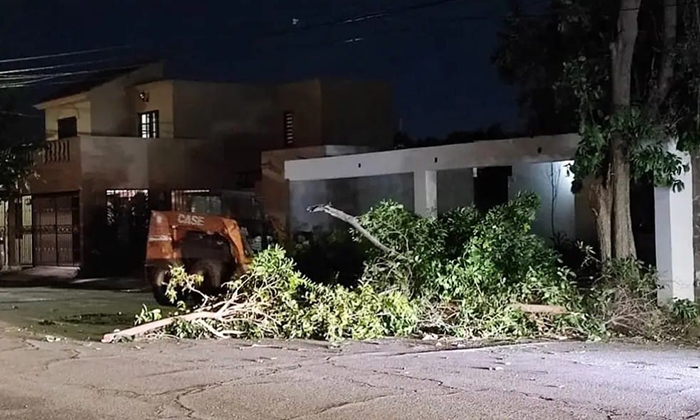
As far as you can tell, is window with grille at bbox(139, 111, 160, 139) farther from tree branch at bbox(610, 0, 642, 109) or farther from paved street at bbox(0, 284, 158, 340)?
tree branch at bbox(610, 0, 642, 109)

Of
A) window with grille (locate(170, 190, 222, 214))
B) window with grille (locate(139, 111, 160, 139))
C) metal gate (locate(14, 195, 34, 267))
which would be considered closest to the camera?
window with grille (locate(170, 190, 222, 214))

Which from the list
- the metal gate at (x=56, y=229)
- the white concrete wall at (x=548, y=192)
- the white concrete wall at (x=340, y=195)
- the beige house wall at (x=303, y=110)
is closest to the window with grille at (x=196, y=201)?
the white concrete wall at (x=340, y=195)

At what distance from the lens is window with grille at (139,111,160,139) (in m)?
36.6

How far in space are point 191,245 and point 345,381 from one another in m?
12.1

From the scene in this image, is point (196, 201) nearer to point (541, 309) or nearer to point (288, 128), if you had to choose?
point (288, 128)

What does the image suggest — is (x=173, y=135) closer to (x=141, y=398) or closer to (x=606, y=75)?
(x=606, y=75)

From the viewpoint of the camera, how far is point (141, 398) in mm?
10664

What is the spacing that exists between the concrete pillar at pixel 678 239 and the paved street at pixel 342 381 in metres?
2.91

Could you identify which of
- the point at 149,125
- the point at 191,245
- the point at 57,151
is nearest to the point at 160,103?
the point at 149,125

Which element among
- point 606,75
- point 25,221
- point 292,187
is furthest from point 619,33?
point 25,221

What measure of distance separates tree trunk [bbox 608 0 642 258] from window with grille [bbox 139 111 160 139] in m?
22.9

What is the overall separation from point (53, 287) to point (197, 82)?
1019 centimetres

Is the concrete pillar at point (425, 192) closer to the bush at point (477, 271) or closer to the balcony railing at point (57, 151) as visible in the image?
the bush at point (477, 271)

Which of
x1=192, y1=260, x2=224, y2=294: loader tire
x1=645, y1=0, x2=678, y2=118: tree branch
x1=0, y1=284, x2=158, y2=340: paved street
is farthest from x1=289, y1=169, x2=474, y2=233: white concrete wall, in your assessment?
x1=645, y1=0, x2=678, y2=118: tree branch
